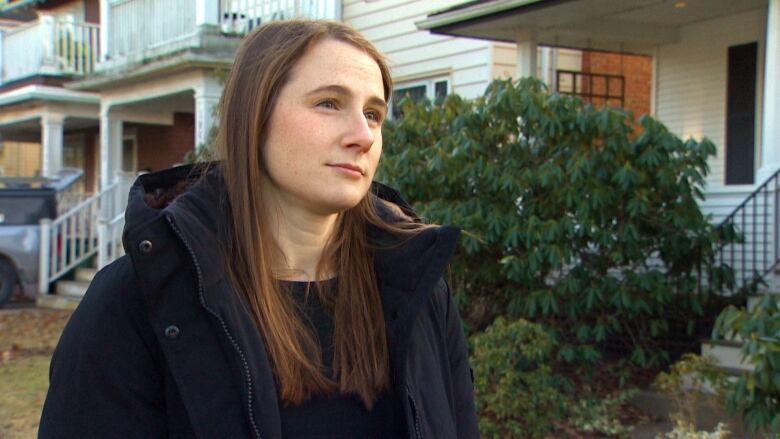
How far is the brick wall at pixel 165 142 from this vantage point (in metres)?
18.4

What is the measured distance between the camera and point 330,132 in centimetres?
172

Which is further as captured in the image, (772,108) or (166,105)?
(166,105)

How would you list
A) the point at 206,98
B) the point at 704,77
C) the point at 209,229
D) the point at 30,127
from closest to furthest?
the point at 209,229 < the point at 704,77 < the point at 206,98 < the point at 30,127

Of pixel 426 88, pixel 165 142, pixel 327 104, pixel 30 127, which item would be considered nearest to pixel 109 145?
pixel 165 142

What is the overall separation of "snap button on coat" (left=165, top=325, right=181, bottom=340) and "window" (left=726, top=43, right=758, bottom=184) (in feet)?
31.8

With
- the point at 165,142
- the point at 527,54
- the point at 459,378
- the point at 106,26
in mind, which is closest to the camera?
the point at 459,378

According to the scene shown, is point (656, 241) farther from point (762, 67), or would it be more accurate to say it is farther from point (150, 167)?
point (150, 167)

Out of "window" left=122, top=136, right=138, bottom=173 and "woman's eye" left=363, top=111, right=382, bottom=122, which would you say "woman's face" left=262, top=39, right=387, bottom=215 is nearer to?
"woman's eye" left=363, top=111, right=382, bottom=122

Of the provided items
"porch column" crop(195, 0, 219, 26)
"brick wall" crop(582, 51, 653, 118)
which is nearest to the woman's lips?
"brick wall" crop(582, 51, 653, 118)

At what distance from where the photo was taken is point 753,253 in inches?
317

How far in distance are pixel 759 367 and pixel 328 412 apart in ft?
11.9

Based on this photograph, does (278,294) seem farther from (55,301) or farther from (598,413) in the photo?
(55,301)

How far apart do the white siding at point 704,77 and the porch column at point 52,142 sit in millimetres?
12520

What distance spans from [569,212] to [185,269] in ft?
18.7
